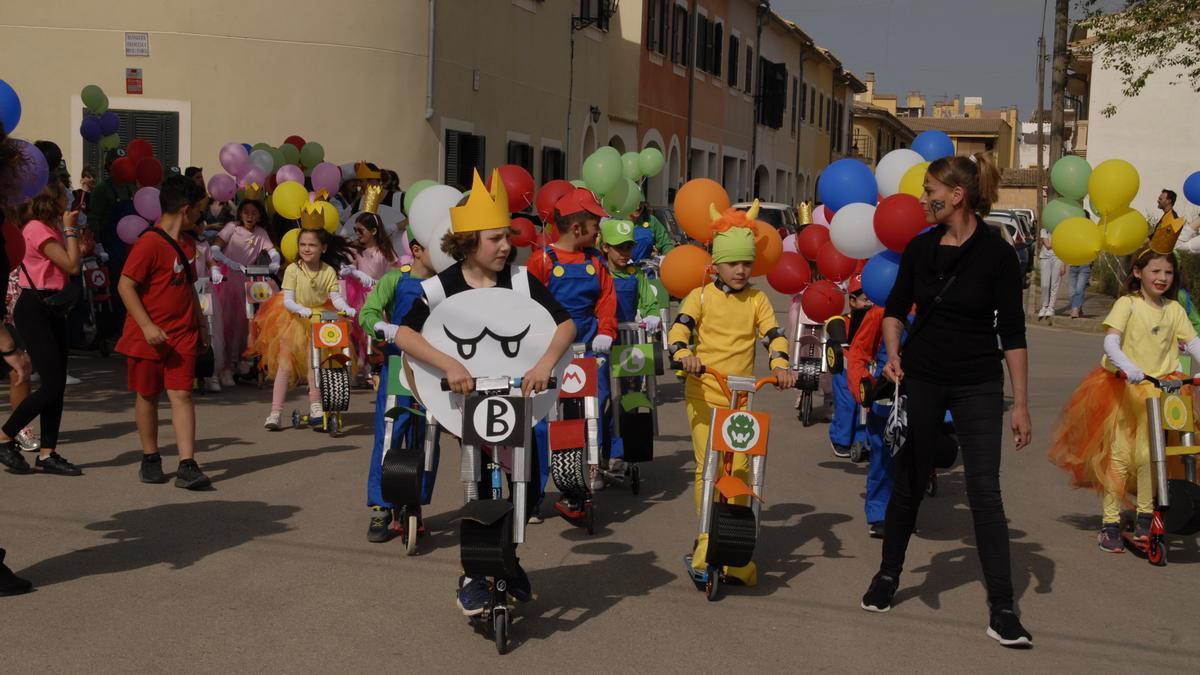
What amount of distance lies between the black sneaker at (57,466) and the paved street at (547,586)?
0.43 feet

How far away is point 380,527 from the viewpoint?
24.2 feet

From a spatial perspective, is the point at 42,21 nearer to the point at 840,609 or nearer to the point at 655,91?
the point at 840,609

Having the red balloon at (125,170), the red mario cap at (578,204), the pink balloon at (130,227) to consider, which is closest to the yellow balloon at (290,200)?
the pink balloon at (130,227)

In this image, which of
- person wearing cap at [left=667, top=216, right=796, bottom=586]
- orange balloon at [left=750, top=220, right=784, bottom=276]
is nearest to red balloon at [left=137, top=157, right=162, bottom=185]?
orange balloon at [left=750, top=220, right=784, bottom=276]

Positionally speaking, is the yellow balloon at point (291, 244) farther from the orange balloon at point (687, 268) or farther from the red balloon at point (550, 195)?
the orange balloon at point (687, 268)

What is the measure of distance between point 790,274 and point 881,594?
3240mm

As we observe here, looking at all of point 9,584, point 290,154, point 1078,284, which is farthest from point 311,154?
point 1078,284

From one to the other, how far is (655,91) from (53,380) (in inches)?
1121

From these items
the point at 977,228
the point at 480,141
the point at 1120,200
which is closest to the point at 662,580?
the point at 977,228

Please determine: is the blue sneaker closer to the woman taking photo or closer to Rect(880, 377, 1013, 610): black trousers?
Rect(880, 377, 1013, 610): black trousers

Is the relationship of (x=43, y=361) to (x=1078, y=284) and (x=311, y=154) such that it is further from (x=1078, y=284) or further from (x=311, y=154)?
(x=1078, y=284)

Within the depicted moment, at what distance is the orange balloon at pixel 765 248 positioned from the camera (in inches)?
286

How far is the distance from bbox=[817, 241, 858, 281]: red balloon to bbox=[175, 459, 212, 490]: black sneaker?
13.6 feet

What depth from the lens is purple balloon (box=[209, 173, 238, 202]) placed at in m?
14.2
